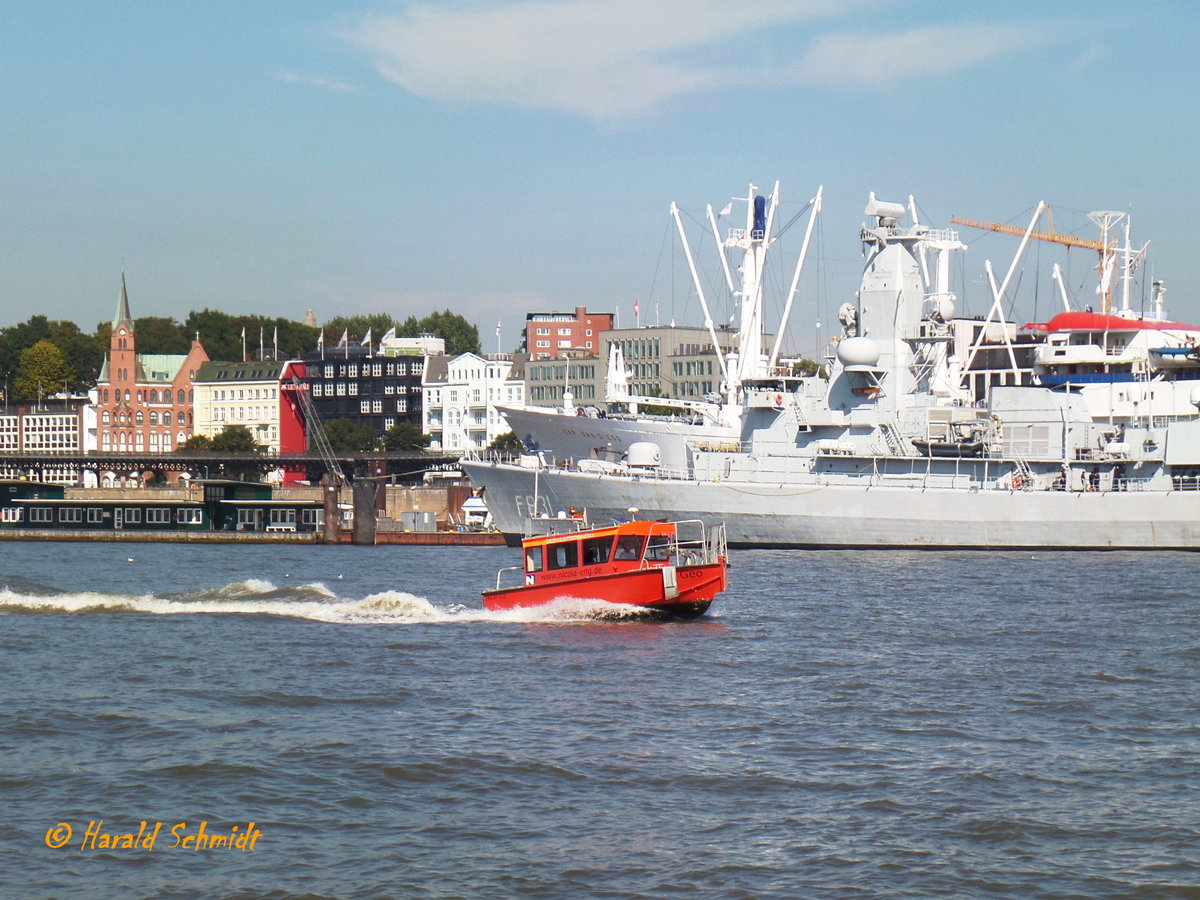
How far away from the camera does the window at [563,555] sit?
37156mm

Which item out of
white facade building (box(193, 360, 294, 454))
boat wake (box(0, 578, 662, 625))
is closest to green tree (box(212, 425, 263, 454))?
white facade building (box(193, 360, 294, 454))

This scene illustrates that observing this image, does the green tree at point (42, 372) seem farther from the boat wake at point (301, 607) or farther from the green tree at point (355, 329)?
the boat wake at point (301, 607)

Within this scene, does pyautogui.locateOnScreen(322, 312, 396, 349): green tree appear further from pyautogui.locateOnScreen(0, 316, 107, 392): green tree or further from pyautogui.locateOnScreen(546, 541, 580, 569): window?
pyautogui.locateOnScreen(546, 541, 580, 569): window

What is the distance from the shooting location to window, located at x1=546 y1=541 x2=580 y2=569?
3716 centimetres

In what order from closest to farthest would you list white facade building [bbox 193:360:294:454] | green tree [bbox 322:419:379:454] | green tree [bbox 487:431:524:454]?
green tree [bbox 487:431:524:454], green tree [bbox 322:419:379:454], white facade building [bbox 193:360:294:454]

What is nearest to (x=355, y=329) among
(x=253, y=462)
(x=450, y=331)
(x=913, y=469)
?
(x=450, y=331)

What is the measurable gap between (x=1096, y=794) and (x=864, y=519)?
45.5 metres

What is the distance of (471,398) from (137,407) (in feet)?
118

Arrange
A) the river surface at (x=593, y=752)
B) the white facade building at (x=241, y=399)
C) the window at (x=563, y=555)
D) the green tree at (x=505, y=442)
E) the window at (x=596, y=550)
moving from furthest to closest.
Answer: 1. the white facade building at (x=241, y=399)
2. the green tree at (x=505, y=442)
3. the window at (x=563, y=555)
4. the window at (x=596, y=550)
5. the river surface at (x=593, y=752)

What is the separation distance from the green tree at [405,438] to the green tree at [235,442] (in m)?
11.5

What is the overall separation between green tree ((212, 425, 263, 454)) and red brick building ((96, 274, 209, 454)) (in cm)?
1703

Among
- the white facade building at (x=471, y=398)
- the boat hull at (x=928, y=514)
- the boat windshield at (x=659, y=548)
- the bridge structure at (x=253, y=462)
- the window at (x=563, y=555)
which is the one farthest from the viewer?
the white facade building at (x=471, y=398)

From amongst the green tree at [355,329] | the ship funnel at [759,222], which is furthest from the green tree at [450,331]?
the ship funnel at [759,222]

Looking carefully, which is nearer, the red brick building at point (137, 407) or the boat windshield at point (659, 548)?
the boat windshield at point (659, 548)
